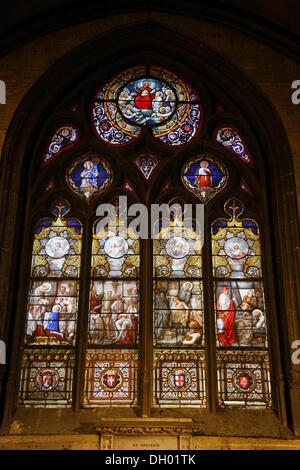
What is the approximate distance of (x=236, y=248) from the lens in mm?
8945

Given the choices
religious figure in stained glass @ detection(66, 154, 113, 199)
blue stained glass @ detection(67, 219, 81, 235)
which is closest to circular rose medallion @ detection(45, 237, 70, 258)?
blue stained glass @ detection(67, 219, 81, 235)

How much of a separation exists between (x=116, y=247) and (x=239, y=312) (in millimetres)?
1946

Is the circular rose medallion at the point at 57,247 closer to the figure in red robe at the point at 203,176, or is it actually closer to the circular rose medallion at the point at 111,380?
the circular rose medallion at the point at 111,380

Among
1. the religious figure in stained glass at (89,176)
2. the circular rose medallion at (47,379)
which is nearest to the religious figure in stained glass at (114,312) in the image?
the circular rose medallion at (47,379)

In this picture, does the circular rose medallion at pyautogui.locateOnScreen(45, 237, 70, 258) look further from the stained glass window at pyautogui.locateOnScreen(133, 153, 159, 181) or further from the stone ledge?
the stone ledge

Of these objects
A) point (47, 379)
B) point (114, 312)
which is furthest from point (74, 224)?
point (47, 379)

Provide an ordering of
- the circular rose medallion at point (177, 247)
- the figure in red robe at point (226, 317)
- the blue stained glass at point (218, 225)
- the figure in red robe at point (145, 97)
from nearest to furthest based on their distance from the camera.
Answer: the figure in red robe at point (226, 317) < the circular rose medallion at point (177, 247) < the blue stained glass at point (218, 225) < the figure in red robe at point (145, 97)

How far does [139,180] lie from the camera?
9328mm

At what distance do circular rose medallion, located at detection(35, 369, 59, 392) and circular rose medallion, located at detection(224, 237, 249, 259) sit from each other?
114 inches

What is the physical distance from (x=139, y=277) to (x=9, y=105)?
10.3 ft

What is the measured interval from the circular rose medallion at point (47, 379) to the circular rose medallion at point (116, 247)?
5.95 feet

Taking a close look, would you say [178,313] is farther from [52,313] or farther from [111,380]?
[52,313]

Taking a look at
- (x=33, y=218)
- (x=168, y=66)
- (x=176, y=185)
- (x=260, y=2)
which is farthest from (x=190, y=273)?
(x=260, y=2)

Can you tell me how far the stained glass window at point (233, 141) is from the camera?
9.55 m
